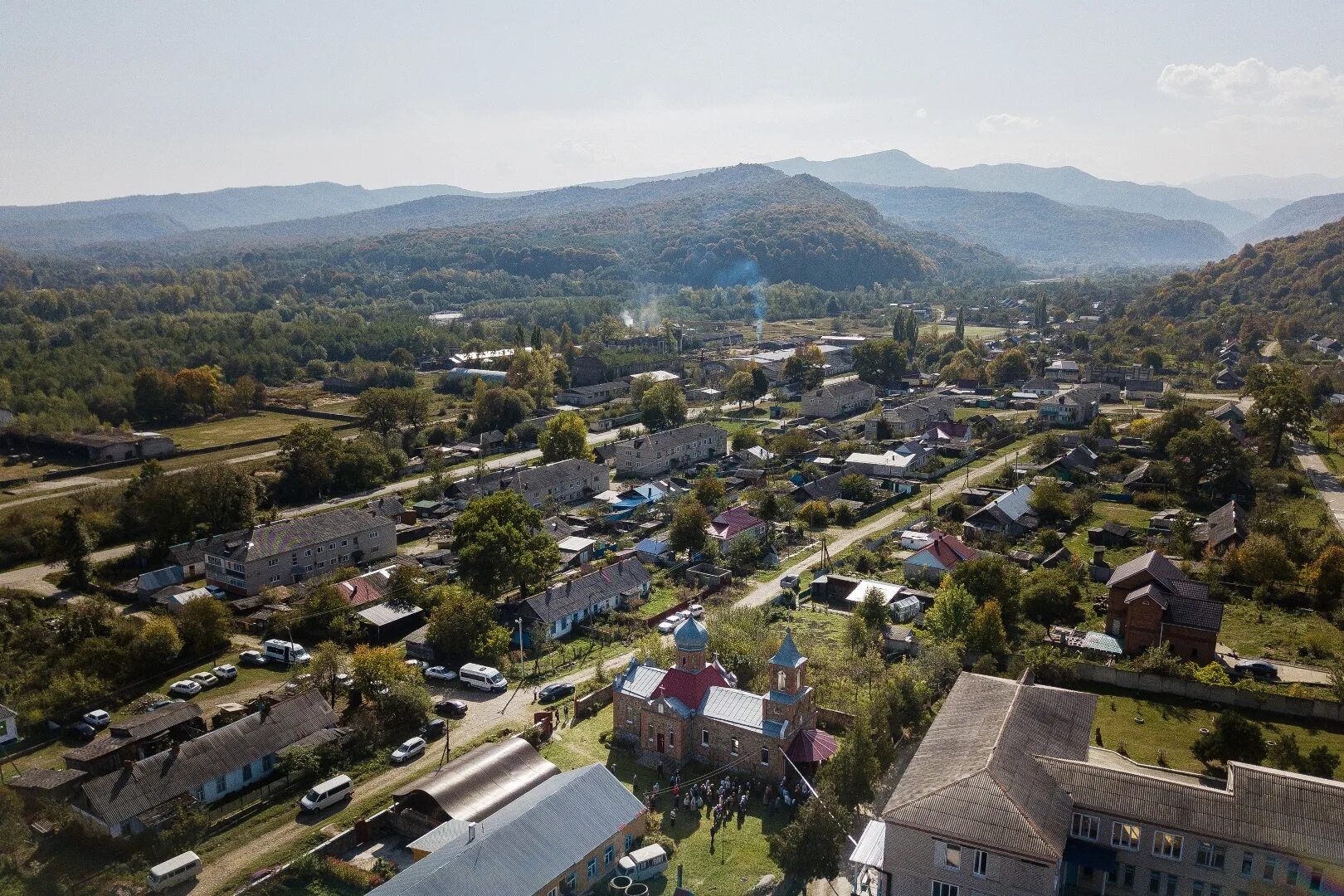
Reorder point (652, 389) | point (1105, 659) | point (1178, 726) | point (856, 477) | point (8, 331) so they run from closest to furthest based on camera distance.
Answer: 1. point (1178, 726)
2. point (1105, 659)
3. point (856, 477)
4. point (652, 389)
5. point (8, 331)

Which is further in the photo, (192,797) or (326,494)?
(326,494)

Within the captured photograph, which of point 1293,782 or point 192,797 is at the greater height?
point 1293,782

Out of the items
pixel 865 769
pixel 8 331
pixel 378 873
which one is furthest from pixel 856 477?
pixel 8 331

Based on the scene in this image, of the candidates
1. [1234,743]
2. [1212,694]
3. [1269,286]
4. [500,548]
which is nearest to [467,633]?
[500,548]

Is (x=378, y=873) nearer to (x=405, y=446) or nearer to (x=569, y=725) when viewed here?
(x=569, y=725)

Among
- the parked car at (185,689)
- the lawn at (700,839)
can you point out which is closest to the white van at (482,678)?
the lawn at (700,839)

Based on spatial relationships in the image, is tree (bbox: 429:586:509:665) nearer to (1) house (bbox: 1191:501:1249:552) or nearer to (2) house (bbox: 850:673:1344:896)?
(2) house (bbox: 850:673:1344:896)
